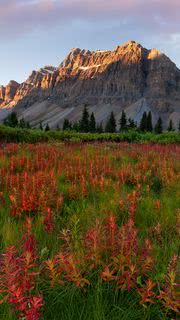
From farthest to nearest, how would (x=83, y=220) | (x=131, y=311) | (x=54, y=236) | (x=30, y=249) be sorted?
(x=83, y=220)
(x=54, y=236)
(x=30, y=249)
(x=131, y=311)

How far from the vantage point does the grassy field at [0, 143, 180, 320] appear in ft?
8.46

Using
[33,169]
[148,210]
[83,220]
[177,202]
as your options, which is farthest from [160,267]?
[33,169]

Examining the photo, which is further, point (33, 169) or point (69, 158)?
point (69, 158)

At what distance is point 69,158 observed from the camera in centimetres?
1059

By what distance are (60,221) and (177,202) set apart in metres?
2.28

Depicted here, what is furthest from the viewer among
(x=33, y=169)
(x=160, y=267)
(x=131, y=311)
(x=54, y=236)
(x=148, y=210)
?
(x=33, y=169)

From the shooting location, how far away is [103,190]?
668 centimetres

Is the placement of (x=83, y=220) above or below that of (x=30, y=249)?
below

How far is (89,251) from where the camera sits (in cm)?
313

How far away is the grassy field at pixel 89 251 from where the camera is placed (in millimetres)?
2580

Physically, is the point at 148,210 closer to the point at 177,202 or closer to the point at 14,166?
the point at 177,202

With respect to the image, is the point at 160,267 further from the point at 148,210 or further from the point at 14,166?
the point at 14,166

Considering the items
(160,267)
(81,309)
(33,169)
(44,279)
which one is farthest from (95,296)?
(33,169)

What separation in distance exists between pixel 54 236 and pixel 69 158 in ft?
20.9
